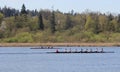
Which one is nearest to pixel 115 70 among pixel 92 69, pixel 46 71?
pixel 92 69

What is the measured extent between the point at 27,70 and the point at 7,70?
148 inches

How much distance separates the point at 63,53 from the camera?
158 metres

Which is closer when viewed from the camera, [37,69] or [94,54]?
[37,69]

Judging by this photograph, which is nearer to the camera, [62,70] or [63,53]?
[62,70]

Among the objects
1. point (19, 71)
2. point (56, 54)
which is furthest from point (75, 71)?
point (56, 54)

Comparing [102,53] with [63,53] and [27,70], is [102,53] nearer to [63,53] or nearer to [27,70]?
[63,53]

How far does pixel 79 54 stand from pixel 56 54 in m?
7.02

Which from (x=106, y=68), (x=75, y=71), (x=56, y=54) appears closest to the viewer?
(x=75, y=71)

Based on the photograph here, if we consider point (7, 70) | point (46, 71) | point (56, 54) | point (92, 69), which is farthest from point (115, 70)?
point (56, 54)

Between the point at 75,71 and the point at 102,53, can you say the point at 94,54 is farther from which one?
the point at 75,71

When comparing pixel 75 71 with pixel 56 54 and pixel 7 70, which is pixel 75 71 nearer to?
pixel 7 70

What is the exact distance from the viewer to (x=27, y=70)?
328 ft

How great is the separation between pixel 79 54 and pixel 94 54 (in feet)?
14.0

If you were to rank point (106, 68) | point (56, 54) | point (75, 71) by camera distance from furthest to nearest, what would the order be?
point (56, 54) → point (106, 68) → point (75, 71)
